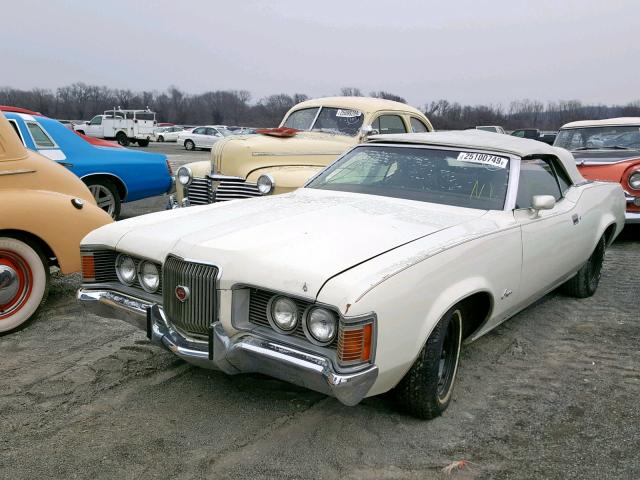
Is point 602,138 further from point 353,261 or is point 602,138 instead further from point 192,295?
point 192,295

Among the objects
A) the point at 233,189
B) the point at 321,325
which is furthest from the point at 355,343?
the point at 233,189

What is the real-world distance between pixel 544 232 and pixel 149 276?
101 inches

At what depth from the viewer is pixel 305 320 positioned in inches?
100

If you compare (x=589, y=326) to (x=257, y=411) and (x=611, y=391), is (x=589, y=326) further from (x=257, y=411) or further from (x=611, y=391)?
(x=257, y=411)

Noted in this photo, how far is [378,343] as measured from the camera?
2.46 meters

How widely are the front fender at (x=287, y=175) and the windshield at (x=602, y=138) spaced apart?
4.80 m

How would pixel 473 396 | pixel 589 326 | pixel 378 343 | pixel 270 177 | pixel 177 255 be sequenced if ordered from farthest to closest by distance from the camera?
1. pixel 270 177
2. pixel 589 326
3. pixel 473 396
4. pixel 177 255
5. pixel 378 343

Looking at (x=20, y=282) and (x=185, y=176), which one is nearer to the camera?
(x=20, y=282)

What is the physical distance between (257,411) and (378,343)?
3.17ft

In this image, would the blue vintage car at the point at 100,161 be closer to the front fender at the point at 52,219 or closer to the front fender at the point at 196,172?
the front fender at the point at 196,172

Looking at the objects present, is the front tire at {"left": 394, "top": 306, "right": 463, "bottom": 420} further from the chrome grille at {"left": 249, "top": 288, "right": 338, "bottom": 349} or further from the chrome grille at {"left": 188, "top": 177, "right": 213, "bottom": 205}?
the chrome grille at {"left": 188, "top": 177, "right": 213, "bottom": 205}

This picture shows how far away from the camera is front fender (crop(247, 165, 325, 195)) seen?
6113 mm

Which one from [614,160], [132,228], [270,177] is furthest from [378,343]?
[614,160]

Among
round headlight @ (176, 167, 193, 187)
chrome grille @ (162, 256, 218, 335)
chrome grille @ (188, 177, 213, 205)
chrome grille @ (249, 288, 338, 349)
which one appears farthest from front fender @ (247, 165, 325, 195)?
chrome grille @ (249, 288, 338, 349)
